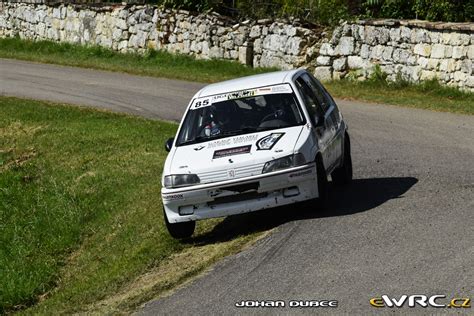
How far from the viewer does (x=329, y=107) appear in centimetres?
1438

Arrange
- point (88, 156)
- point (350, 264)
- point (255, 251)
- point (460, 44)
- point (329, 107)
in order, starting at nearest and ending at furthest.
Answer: point (350, 264) < point (255, 251) < point (329, 107) < point (88, 156) < point (460, 44)

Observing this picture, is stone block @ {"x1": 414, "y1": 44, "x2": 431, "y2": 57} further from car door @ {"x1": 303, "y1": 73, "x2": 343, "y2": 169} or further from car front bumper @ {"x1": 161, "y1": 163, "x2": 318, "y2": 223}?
car front bumper @ {"x1": 161, "y1": 163, "x2": 318, "y2": 223}

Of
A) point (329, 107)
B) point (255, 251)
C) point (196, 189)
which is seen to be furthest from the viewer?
point (329, 107)

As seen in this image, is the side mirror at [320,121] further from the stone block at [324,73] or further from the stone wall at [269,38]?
the stone block at [324,73]

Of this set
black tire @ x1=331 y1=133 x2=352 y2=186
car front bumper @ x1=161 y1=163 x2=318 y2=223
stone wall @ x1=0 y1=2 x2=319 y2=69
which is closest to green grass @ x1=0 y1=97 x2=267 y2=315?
car front bumper @ x1=161 y1=163 x2=318 y2=223

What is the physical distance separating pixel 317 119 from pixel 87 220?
4291 millimetres

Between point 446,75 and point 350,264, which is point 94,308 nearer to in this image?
point 350,264

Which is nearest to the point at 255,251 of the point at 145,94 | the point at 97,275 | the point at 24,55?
the point at 97,275

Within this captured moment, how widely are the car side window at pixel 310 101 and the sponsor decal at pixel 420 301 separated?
13.8 feet

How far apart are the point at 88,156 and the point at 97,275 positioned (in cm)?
731

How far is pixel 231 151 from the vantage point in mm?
12430

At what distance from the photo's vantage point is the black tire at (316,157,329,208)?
40.7 ft

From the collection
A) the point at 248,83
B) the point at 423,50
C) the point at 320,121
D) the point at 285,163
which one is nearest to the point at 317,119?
the point at 320,121

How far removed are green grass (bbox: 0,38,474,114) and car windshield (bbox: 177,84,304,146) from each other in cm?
867
